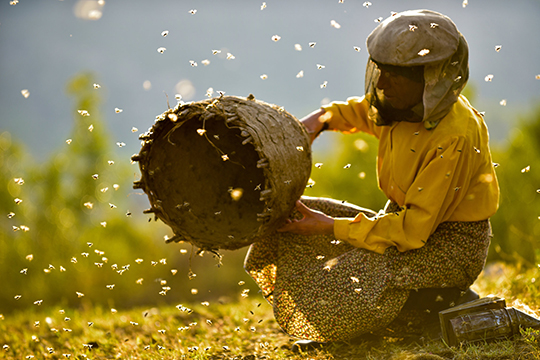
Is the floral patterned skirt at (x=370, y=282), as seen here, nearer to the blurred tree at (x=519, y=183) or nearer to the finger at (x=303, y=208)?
the finger at (x=303, y=208)

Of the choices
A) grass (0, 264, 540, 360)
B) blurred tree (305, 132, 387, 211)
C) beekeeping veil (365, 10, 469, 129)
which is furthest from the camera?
blurred tree (305, 132, 387, 211)

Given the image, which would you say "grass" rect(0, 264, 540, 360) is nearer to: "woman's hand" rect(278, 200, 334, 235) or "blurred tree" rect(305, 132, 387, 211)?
"woman's hand" rect(278, 200, 334, 235)

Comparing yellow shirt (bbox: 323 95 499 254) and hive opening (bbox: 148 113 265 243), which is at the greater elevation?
hive opening (bbox: 148 113 265 243)

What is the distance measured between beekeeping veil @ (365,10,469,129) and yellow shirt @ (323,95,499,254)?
14 centimetres

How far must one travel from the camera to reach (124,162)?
59.0ft

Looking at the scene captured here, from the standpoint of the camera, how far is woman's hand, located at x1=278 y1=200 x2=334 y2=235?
3301mm

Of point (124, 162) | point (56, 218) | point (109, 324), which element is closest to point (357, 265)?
point (109, 324)

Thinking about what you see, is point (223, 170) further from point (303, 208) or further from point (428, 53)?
point (428, 53)

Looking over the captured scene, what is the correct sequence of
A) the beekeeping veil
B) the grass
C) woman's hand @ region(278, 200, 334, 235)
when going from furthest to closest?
→ woman's hand @ region(278, 200, 334, 235)
the grass
the beekeeping veil

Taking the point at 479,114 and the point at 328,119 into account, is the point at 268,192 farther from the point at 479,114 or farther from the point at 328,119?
the point at 479,114

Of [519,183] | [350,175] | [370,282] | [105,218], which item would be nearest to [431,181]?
[370,282]

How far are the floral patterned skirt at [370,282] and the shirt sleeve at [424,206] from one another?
0.40ft

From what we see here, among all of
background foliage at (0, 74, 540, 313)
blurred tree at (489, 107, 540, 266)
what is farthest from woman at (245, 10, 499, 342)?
blurred tree at (489, 107, 540, 266)

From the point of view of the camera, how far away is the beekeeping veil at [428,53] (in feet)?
9.36
